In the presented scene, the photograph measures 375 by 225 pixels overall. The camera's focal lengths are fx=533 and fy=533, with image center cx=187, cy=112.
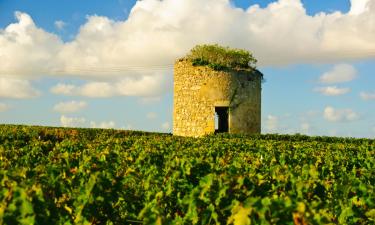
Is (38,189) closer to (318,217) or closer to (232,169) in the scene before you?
(318,217)

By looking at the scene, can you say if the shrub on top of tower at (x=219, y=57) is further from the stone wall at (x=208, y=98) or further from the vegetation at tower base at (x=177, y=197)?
the vegetation at tower base at (x=177, y=197)

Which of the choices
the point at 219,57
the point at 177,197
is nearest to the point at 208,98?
the point at 219,57

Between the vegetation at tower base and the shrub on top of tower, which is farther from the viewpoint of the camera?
the shrub on top of tower

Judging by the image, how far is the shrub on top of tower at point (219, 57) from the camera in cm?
3030

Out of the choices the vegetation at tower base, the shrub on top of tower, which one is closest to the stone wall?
the shrub on top of tower

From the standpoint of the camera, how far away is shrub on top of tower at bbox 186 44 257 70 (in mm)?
30297

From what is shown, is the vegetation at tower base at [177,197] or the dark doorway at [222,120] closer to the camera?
the vegetation at tower base at [177,197]

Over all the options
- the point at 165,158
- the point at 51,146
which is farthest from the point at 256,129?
the point at 165,158

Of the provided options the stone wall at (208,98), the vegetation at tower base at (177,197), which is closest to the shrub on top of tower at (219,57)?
the stone wall at (208,98)

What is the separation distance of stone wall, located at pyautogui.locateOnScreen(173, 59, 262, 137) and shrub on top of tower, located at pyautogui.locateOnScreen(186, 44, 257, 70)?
0.33 meters

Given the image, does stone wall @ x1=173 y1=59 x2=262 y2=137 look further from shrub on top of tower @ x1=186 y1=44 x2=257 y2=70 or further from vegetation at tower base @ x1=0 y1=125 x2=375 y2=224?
vegetation at tower base @ x1=0 y1=125 x2=375 y2=224

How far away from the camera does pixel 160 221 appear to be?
4.36 metres

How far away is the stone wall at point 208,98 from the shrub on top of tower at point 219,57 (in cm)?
33

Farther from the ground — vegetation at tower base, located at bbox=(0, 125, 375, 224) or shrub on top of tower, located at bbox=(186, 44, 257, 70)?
shrub on top of tower, located at bbox=(186, 44, 257, 70)
